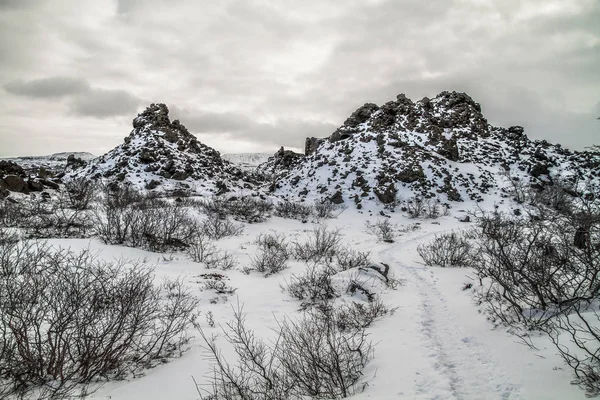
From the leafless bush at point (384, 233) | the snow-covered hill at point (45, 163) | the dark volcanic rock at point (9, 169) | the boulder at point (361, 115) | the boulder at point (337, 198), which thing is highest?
Answer: the boulder at point (361, 115)

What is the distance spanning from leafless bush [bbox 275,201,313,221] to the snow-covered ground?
13340 mm

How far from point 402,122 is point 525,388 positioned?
42974 mm

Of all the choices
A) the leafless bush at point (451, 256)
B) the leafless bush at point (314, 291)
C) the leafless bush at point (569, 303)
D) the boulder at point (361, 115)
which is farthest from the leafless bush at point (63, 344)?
the boulder at point (361, 115)

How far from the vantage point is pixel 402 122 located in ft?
137

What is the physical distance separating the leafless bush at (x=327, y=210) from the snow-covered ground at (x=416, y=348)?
580 inches

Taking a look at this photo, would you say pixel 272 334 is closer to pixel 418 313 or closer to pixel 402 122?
pixel 418 313

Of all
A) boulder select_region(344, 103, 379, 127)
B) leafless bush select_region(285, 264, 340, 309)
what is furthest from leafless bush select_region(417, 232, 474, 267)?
boulder select_region(344, 103, 379, 127)

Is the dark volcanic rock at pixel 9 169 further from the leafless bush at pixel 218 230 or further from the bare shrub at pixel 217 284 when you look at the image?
the bare shrub at pixel 217 284

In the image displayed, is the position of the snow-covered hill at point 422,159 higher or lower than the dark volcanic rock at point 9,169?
higher

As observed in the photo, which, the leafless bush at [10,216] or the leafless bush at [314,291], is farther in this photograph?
the leafless bush at [10,216]

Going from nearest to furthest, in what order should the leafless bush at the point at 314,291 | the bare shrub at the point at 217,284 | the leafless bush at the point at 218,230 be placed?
the leafless bush at the point at 314,291 → the bare shrub at the point at 217,284 → the leafless bush at the point at 218,230

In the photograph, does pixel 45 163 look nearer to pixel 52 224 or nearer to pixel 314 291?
pixel 52 224

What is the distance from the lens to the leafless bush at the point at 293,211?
23.1 metres

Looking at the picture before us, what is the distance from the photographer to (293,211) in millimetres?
23844
